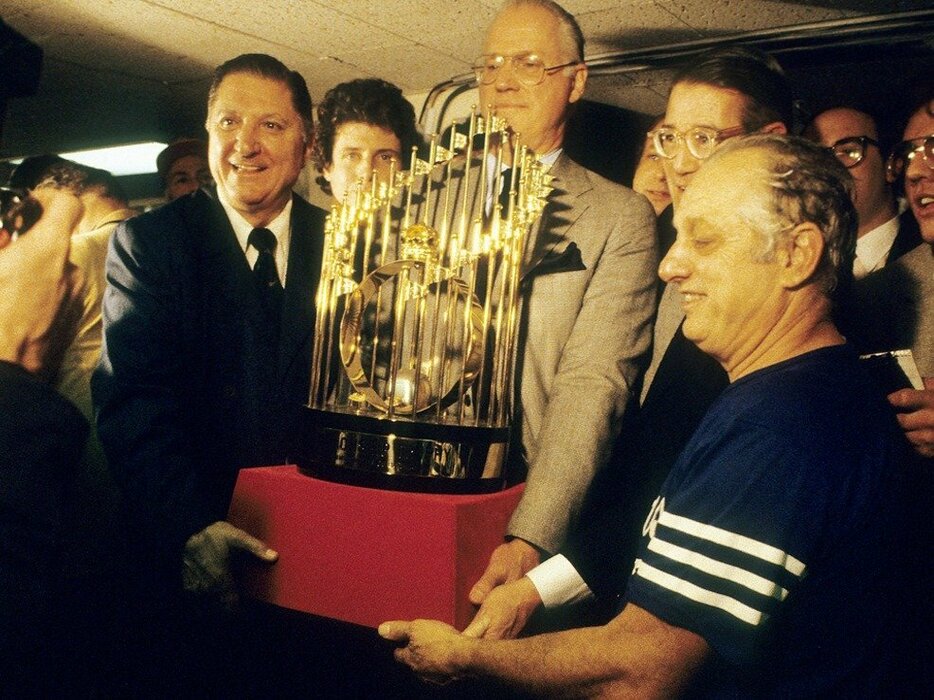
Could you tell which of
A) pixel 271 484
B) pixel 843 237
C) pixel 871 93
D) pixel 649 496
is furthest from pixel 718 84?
pixel 871 93

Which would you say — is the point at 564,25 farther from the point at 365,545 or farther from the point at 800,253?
the point at 365,545

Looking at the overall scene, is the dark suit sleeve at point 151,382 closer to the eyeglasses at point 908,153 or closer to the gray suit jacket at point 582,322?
the gray suit jacket at point 582,322

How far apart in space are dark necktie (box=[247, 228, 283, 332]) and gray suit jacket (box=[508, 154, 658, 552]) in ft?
2.54

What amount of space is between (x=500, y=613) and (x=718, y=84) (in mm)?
1518

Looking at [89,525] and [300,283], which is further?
[89,525]

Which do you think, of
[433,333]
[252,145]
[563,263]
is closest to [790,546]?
[433,333]

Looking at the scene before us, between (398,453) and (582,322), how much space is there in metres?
0.64

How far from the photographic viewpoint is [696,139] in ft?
7.31

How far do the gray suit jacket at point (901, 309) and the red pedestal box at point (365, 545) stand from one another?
3.80 feet

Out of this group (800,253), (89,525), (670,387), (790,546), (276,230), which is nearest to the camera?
(790,546)

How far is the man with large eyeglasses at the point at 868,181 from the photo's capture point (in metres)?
2.86

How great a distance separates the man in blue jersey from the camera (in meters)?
1.31

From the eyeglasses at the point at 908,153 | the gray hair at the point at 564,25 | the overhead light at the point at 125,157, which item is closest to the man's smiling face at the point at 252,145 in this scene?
the gray hair at the point at 564,25

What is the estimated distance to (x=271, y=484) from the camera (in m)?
1.74
